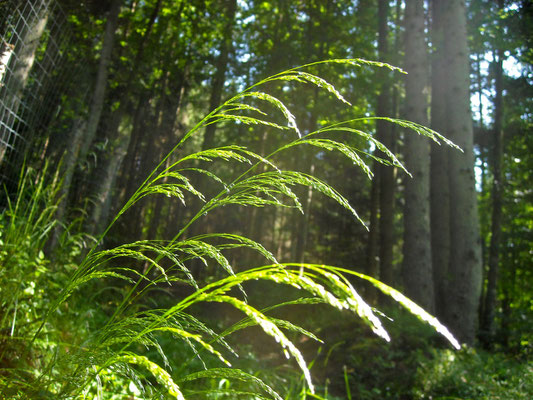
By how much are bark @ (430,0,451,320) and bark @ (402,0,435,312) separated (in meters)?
0.56

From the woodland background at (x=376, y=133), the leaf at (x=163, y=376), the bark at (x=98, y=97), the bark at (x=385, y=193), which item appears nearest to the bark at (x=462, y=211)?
the woodland background at (x=376, y=133)

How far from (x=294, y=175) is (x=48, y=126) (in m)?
5.33

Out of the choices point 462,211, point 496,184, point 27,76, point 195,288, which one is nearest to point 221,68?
point 462,211

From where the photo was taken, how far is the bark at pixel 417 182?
7.78m

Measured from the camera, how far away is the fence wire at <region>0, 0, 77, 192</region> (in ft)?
12.2

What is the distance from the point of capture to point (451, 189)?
7.70 meters

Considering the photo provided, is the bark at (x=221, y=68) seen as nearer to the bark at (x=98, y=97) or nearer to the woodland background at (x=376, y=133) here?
the woodland background at (x=376, y=133)

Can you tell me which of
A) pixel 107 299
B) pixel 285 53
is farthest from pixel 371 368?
pixel 285 53

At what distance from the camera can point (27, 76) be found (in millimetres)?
3980

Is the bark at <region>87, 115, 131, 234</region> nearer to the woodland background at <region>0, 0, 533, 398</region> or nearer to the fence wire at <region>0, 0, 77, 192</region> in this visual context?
the woodland background at <region>0, 0, 533, 398</region>

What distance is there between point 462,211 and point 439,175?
8.36 feet

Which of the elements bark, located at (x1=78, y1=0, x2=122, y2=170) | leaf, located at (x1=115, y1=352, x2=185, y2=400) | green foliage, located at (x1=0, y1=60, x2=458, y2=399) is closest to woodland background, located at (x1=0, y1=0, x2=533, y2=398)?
bark, located at (x1=78, y1=0, x2=122, y2=170)

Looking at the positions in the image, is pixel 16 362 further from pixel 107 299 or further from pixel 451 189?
pixel 451 189

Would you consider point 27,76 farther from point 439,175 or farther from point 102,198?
point 439,175
